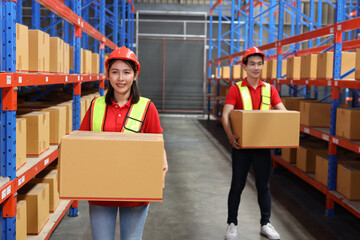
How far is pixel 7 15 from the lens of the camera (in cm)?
260

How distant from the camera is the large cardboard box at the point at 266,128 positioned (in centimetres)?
362

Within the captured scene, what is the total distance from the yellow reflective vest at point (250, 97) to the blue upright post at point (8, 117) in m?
2.04

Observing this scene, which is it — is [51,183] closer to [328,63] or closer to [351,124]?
[351,124]

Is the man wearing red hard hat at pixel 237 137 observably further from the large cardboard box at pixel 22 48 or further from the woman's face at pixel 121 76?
the large cardboard box at pixel 22 48

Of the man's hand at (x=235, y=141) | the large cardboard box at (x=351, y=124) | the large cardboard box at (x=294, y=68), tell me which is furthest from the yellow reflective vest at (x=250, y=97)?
the large cardboard box at (x=294, y=68)

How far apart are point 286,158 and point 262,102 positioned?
2791mm

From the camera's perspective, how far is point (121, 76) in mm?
2279

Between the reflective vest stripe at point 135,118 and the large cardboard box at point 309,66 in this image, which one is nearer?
the reflective vest stripe at point 135,118

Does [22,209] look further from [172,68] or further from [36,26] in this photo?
[172,68]

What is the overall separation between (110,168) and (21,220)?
60.8 inches

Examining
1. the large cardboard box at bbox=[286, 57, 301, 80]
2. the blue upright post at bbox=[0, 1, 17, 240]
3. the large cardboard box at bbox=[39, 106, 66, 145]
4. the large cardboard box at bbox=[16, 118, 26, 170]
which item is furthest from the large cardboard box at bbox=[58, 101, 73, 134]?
the large cardboard box at bbox=[286, 57, 301, 80]

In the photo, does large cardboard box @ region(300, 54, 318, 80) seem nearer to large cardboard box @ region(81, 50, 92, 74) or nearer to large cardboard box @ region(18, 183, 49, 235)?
Answer: large cardboard box @ region(81, 50, 92, 74)

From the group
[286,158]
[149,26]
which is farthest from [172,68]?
[286,158]

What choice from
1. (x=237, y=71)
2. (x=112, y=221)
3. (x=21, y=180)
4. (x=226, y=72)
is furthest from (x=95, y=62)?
(x=226, y=72)
